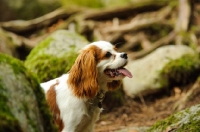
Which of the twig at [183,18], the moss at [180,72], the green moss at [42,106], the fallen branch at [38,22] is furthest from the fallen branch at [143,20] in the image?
the green moss at [42,106]

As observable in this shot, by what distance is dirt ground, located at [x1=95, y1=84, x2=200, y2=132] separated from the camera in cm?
880

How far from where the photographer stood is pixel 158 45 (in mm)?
13133

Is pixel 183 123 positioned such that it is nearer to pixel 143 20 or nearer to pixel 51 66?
pixel 51 66

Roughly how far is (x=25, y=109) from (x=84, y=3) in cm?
1355

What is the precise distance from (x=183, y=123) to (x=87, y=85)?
5.13 feet

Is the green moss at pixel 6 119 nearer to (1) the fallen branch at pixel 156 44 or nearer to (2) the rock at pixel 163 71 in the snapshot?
(2) the rock at pixel 163 71

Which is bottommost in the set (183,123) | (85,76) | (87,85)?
(183,123)

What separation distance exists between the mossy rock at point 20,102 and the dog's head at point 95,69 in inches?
93.1

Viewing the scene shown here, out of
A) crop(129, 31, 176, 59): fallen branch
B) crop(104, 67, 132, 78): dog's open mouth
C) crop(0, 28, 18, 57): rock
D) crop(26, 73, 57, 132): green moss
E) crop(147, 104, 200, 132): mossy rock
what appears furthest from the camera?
crop(129, 31, 176, 59): fallen branch

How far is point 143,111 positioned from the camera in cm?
999

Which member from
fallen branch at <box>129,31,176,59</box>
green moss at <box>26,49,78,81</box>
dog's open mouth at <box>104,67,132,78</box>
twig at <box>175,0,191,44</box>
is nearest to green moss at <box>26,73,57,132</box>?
dog's open mouth at <box>104,67,132,78</box>

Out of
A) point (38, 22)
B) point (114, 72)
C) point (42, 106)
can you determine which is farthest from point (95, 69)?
point (38, 22)

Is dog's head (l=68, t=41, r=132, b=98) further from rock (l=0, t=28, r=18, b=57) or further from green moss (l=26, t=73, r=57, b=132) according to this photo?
rock (l=0, t=28, r=18, b=57)

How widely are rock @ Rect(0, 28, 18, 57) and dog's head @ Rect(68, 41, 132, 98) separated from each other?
5449 mm
